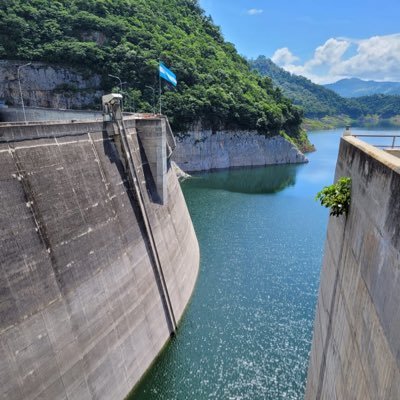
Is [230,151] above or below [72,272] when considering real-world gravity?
below

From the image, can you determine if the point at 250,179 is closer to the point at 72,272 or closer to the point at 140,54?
the point at 140,54

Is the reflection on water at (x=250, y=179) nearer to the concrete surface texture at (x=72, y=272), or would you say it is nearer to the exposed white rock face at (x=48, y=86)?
the exposed white rock face at (x=48, y=86)

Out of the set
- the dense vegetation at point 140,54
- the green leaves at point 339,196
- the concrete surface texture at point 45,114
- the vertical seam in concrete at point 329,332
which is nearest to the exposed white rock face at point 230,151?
the dense vegetation at point 140,54

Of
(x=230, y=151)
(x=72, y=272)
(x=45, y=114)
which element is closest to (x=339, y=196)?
(x=72, y=272)

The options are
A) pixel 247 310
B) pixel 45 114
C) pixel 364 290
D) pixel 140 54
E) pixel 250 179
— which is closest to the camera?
pixel 364 290

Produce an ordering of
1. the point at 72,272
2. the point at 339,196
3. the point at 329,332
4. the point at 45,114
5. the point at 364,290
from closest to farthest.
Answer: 1. the point at 364,290
2. the point at 339,196
3. the point at 329,332
4. the point at 72,272
5. the point at 45,114

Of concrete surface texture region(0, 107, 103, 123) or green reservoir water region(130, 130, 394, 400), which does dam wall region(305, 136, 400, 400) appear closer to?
green reservoir water region(130, 130, 394, 400)

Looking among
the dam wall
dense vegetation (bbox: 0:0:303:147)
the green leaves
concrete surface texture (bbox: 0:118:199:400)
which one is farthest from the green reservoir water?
dense vegetation (bbox: 0:0:303:147)

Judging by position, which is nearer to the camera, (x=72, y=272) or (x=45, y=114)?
(x=72, y=272)
